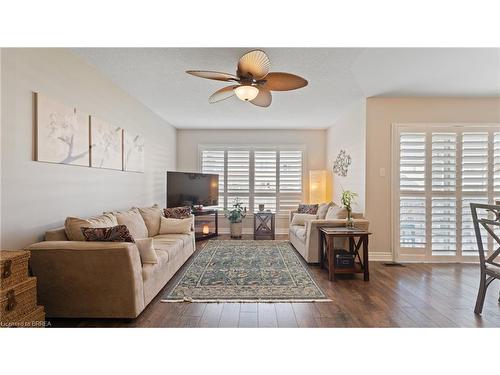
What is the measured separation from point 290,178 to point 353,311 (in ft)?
14.6

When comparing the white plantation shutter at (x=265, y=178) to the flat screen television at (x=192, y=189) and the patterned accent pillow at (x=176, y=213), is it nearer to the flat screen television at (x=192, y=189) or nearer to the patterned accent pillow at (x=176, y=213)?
the flat screen television at (x=192, y=189)

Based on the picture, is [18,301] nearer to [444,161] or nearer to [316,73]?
[316,73]

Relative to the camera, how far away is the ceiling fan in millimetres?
2367

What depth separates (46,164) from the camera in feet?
8.13

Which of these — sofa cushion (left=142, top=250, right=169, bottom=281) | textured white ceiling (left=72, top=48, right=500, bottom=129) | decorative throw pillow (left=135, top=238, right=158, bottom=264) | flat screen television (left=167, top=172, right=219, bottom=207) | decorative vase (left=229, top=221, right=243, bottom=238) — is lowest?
decorative vase (left=229, top=221, right=243, bottom=238)

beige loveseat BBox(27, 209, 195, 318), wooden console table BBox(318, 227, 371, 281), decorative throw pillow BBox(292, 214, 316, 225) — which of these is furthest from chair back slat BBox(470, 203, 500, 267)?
beige loveseat BBox(27, 209, 195, 318)

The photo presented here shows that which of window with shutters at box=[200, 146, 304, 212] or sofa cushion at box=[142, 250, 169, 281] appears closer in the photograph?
sofa cushion at box=[142, 250, 169, 281]

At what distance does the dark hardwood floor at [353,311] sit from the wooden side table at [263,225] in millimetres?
2726

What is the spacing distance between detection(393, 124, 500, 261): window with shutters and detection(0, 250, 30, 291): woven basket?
4593 mm

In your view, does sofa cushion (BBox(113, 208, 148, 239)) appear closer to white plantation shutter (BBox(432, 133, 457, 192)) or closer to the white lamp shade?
the white lamp shade

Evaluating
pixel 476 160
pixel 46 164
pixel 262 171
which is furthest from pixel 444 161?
pixel 46 164
